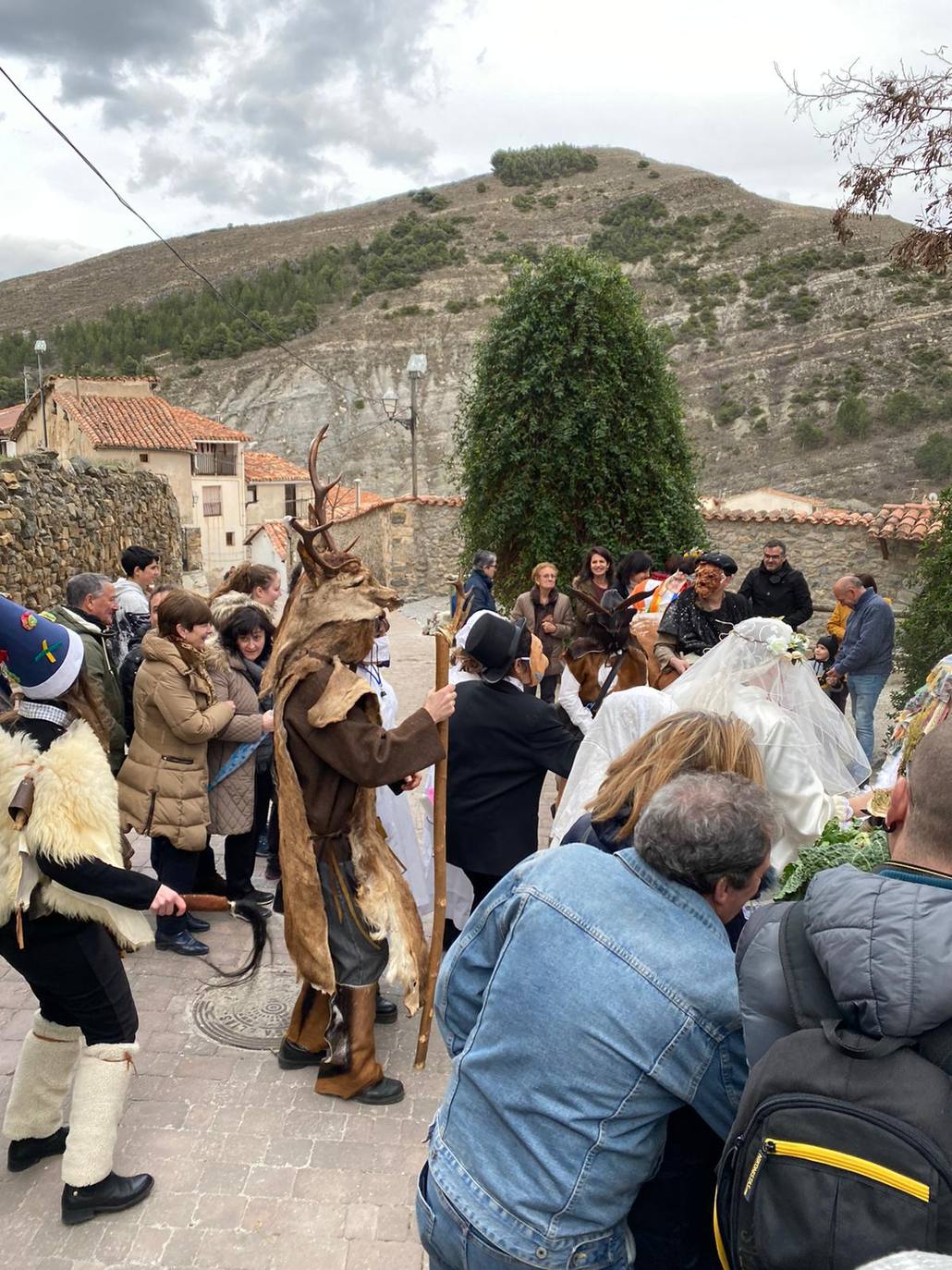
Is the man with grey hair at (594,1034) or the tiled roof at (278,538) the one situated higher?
the tiled roof at (278,538)

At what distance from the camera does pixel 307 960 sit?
348cm

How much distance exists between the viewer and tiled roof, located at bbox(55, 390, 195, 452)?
30.5 meters

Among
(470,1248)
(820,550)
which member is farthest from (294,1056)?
(820,550)

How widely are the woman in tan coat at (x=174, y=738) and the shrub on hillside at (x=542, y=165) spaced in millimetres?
105900

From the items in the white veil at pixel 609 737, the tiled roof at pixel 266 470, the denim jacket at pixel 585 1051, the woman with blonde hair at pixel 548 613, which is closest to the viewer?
the denim jacket at pixel 585 1051

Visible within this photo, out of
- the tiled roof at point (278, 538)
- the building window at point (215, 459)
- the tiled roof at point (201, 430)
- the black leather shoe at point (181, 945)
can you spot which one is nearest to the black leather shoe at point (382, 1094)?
the black leather shoe at point (181, 945)

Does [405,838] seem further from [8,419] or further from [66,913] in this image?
[8,419]

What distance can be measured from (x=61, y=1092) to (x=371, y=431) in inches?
2501

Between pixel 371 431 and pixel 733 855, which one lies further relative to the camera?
pixel 371 431

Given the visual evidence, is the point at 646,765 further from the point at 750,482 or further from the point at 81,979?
the point at 750,482

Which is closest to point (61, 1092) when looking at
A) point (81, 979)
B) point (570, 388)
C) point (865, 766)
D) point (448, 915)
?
point (81, 979)

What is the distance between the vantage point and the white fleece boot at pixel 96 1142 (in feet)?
9.64

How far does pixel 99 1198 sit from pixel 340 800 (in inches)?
59.5

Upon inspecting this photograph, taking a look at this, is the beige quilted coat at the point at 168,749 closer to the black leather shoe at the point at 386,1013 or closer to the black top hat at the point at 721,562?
the black leather shoe at the point at 386,1013
